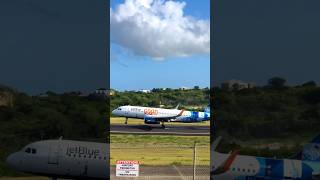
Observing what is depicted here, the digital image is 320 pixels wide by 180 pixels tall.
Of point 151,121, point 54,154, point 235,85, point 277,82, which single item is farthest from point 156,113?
point 54,154

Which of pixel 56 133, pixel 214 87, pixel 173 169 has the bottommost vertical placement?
pixel 173 169

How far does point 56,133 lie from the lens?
1847 cm

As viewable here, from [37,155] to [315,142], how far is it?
8.69m

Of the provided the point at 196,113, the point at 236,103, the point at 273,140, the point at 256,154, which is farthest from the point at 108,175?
the point at 196,113

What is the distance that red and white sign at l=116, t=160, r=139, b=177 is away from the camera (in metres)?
13.5

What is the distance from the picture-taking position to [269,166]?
1508 centimetres

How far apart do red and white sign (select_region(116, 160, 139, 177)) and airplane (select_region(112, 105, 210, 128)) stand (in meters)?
37.4

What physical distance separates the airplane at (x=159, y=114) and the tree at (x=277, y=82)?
31174mm

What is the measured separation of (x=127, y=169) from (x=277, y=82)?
768cm

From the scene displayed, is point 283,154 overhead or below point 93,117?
below

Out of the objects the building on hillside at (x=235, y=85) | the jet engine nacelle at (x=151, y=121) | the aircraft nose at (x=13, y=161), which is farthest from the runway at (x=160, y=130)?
the aircraft nose at (x=13, y=161)

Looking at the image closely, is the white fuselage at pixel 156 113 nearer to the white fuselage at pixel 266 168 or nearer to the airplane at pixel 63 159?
the airplane at pixel 63 159

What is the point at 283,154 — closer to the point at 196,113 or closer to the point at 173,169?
the point at 173,169

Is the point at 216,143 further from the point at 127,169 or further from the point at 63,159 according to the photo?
the point at 127,169
